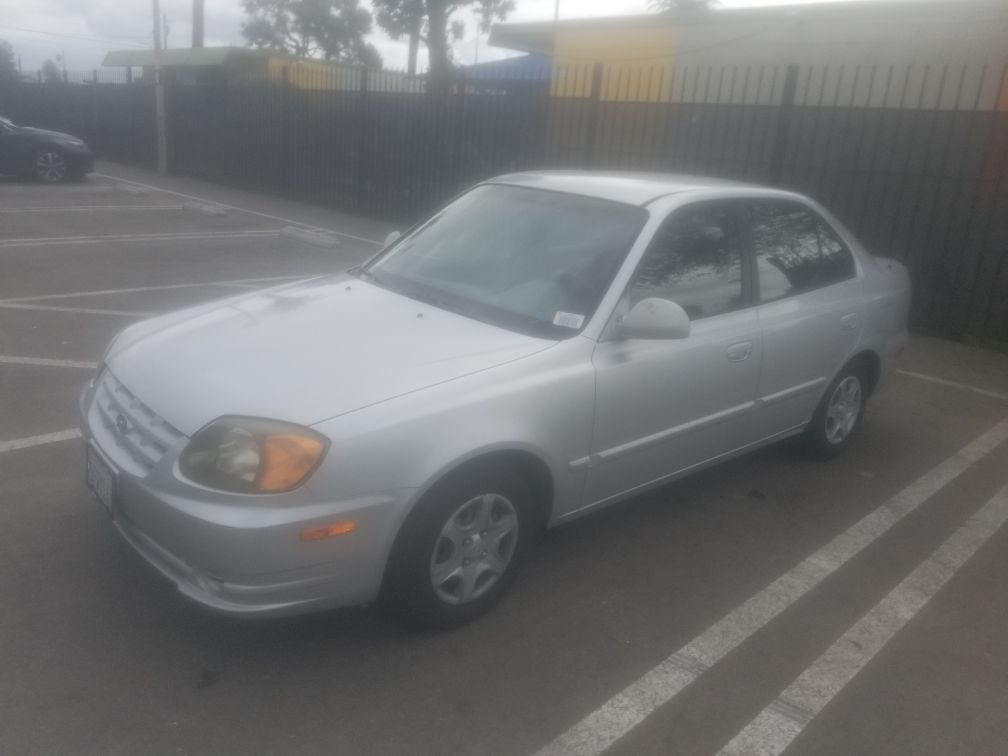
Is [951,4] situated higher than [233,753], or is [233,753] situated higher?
[951,4]

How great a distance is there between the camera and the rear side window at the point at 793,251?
4.52 m

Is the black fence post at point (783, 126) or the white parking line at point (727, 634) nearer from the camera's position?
the white parking line at point (727, 634)

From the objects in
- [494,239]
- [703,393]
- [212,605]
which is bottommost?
[212,605]

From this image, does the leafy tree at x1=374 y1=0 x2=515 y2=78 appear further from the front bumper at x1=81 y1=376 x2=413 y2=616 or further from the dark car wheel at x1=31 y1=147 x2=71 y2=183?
the front bumper at x1=81 y1=376 x2=413 y2=616

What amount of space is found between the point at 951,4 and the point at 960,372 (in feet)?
22.4

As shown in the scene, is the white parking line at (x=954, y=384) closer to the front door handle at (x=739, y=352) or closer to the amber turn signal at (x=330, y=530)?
the front door handle at (x=739, y=352)

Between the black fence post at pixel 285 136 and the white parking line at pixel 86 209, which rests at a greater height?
the black fence post at pixel 285 136

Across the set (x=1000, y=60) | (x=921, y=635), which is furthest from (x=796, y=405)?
(x=1000, y=60)

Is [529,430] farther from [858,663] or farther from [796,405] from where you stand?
[796,405]

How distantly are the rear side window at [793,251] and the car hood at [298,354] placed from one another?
62.5 inches

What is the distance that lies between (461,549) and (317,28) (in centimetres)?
5059

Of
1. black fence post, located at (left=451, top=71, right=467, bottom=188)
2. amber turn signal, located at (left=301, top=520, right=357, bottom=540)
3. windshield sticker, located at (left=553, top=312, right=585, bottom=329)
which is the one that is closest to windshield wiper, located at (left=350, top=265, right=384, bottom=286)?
windshield sticker, located at (left=553, top=312, right=585, bottom=329)

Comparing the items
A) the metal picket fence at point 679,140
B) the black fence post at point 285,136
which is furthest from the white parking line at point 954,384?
the black fence post at point 285,136

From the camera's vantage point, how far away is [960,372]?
7.54 meters
